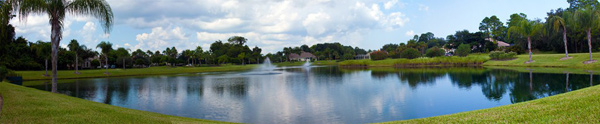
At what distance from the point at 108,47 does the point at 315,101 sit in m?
55.8

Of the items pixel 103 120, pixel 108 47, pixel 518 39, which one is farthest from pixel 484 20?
pixel 103 120

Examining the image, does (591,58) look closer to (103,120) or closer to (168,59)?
(103,120)

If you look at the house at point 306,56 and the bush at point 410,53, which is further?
the house at point 306,56

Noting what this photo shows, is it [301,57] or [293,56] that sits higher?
[293,56]

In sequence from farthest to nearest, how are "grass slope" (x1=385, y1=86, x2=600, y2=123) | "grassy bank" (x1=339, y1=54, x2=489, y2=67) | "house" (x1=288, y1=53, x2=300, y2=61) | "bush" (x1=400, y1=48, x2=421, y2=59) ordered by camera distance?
1. "house" (x1=288, y1=53, x2=300, y2=61)
2. "bush" (x1=400, y1=48, x2=421, y2=59)
3. "grassy bank" (x1=339, y1=54, x2=489, y2=67)
4. "grass slope" (x1=385, y1=86, x2=600, y2=123)

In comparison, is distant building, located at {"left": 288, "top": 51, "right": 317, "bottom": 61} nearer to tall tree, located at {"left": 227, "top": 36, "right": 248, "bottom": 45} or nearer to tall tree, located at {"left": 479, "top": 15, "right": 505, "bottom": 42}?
tall tree, located at {"left": 227, "top": 36, "right": 248, "bottom": 45}

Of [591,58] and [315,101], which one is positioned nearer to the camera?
[315,101]

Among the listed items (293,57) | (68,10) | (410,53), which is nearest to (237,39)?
(293,57)

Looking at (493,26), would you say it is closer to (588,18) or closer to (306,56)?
(588,18)

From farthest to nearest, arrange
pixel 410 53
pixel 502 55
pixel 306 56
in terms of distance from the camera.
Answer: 1. pixel 306 56
2. pixel 410 53
3. pixel 502 55

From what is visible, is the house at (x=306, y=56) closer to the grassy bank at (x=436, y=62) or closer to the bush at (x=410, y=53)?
the grassy bank at (x=436, y=62)

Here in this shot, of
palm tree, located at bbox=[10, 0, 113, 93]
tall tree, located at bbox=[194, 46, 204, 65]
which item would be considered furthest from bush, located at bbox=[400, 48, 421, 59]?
palm tree, located at bbox=[10, 0, 113, 93]

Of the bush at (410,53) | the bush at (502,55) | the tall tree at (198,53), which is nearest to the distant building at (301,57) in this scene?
the tall tree at (198,53)

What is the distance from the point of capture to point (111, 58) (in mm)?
86938
